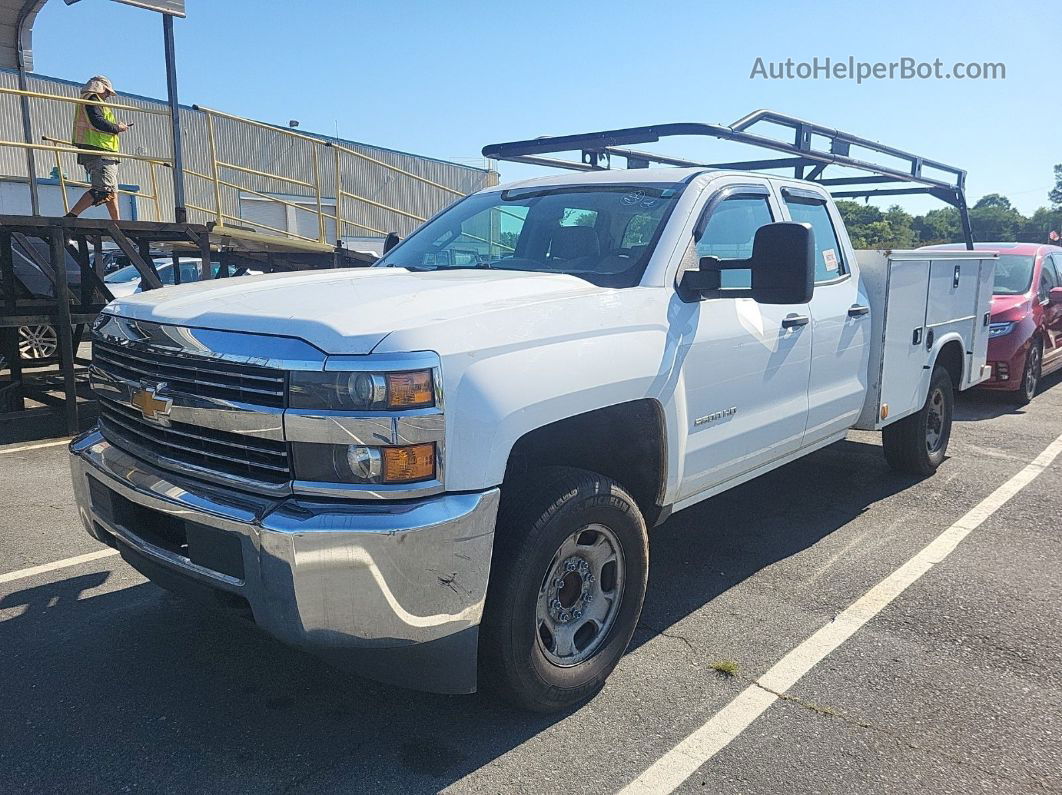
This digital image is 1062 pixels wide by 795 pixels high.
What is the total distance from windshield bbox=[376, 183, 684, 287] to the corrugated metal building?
18423mm

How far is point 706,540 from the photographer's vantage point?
465cm

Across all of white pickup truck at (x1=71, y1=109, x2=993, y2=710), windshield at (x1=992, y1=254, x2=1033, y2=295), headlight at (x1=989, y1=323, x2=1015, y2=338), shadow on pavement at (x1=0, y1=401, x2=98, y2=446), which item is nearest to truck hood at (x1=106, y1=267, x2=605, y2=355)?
white pickup truck at (x1=71, y1=109, x2=993, y2=710)

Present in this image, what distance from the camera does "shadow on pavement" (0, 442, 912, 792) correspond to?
252 centimetres

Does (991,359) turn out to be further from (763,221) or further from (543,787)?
(543,787)

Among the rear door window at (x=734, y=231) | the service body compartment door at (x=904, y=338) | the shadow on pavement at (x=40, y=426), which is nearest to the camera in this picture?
the rear door window at (x=734, y=231)

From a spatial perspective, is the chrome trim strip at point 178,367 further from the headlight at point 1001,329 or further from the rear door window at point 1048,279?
the rear door window at point 1048,279

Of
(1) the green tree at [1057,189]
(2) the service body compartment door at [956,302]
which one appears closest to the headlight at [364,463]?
(2) the service body compartment door at [956,302]

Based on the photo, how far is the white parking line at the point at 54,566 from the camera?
4027 millimetres

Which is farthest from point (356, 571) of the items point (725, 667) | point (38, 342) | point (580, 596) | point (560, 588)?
point (38, 342)

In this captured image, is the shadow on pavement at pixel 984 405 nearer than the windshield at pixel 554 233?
No

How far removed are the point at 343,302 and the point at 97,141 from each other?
24.0 feet

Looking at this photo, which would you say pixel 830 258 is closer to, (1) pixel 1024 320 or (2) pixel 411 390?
(2) pixel 411 390

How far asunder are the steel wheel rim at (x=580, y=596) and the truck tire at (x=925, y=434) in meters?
3.49

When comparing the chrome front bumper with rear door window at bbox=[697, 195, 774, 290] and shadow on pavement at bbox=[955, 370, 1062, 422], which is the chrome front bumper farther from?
shadow on pavement at bbox=[955, 370, 1062, 422]
